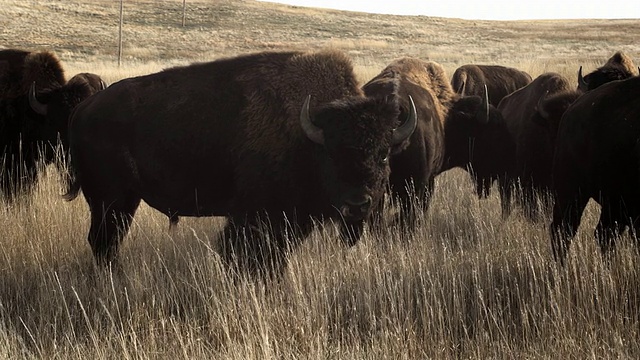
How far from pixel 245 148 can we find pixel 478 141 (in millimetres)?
4198

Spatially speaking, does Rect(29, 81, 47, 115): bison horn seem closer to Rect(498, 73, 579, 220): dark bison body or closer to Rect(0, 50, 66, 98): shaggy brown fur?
Rect(0, 50, 66, 98): shaggy brown fur

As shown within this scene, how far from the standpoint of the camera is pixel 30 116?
835 centimetres

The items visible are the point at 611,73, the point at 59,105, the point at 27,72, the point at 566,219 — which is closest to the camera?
the point at 566,219

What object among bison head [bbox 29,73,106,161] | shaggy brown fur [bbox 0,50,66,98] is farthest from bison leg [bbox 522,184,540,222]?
shaggy brown fur [bbox 0,50,66,98]

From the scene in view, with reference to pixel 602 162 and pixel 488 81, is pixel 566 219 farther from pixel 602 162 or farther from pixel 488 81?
pixel 488 81

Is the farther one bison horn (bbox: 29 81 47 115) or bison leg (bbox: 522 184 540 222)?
bison horn (bbox: 29 81 47 115)

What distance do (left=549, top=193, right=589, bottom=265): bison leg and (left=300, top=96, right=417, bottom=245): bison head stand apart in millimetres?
1443

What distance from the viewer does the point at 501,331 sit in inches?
175

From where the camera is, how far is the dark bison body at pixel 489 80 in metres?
12.9

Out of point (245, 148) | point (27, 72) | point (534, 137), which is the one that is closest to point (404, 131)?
point (245, 148)

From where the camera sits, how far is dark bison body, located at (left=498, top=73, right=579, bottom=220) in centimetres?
731

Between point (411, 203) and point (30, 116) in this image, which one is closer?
point (411, 203)

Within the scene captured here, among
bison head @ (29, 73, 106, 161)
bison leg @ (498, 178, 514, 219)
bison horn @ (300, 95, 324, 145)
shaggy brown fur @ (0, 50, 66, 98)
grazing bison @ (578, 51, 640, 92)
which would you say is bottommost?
bison leg @ (498, 178, 514, 219)

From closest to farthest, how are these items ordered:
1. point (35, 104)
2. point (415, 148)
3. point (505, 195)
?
point (415, 148) < point (35, 104) < point (505, 195)
